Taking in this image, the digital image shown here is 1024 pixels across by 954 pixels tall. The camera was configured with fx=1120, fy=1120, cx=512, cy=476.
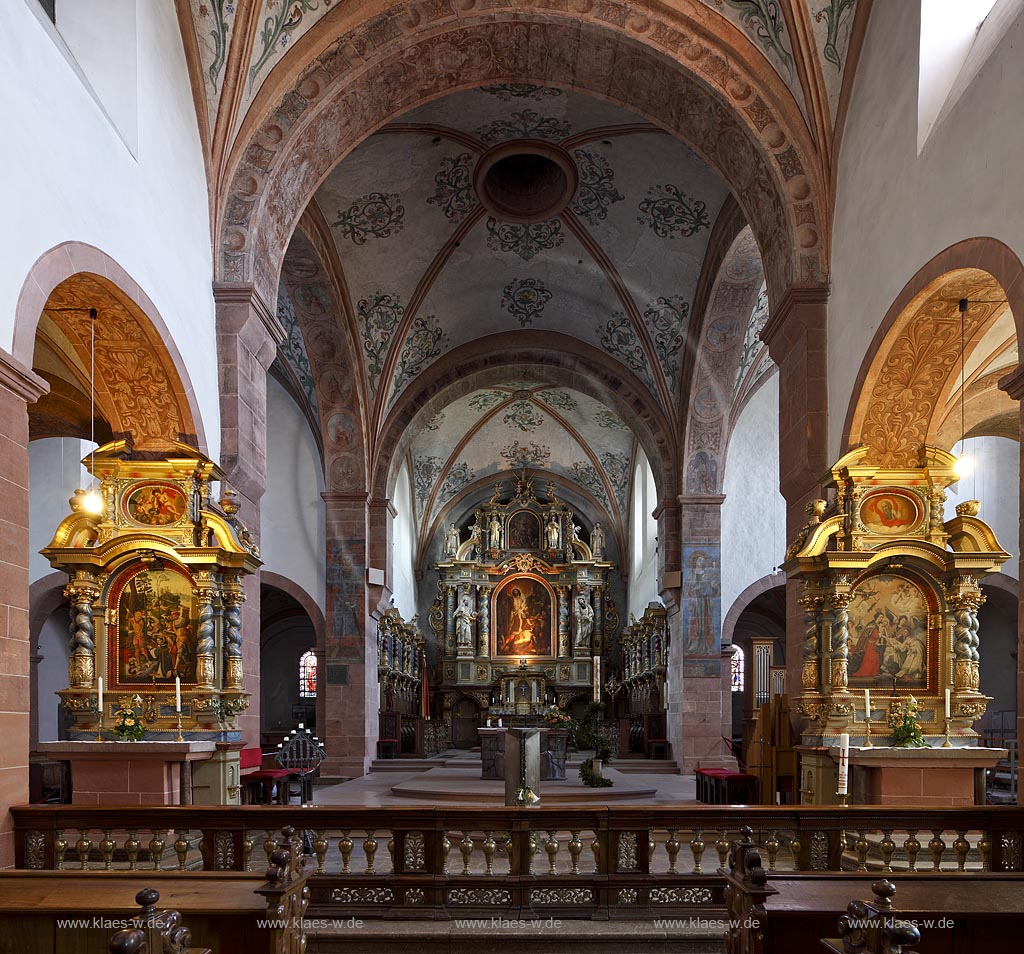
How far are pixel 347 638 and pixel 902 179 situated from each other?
12.7 meters

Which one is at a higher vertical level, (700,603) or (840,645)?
(840,645)

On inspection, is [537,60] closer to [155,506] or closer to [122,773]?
[155,506]

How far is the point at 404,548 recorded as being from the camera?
27156 millimetres

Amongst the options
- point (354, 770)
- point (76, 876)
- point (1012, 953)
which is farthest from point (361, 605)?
point (1012, 953)

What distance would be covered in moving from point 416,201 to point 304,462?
5.71 meters

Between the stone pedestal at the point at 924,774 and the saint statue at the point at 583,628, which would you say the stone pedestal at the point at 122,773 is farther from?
the saint statue at the point at 583,628

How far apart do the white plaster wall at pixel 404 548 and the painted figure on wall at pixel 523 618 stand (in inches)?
96.3

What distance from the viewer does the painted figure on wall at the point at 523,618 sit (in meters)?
29.5

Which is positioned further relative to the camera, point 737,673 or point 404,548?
point 404,548

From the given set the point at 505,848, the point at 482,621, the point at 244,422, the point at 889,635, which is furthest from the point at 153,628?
the point at 482,621

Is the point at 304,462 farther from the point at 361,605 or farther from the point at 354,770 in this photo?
the point at 354,770

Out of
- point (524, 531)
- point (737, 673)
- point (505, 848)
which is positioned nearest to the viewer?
point (505, 848)

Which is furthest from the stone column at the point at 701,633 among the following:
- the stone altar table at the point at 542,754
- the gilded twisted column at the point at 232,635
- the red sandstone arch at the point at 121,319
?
the red sandstone arch at the point at 121,319

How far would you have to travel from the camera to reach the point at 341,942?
6402 mm
